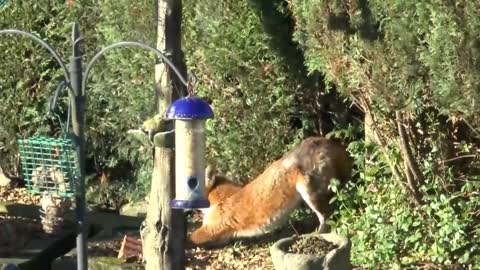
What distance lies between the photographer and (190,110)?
5.39 metres

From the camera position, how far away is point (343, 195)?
26.2ft

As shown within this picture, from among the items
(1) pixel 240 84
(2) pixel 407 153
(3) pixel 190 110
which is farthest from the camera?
(1) pixel 240 84

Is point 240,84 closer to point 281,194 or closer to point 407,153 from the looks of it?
point 281,194

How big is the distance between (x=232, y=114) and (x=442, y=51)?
2854mm

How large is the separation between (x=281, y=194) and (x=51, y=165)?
9.43 ft

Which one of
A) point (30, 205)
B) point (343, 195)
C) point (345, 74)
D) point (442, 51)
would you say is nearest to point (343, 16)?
point (345, 74)

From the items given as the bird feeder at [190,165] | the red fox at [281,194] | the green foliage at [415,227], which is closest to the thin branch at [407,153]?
the green foliage at [415,227]

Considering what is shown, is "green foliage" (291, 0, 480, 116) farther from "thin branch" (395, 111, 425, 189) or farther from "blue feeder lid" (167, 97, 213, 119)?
"blue feeder lid" (167, 97, 213, 119)

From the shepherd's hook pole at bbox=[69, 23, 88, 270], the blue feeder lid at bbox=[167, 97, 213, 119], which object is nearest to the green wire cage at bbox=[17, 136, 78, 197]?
the shepherd's hook pole at bbox=[69, 23, 88, 270]

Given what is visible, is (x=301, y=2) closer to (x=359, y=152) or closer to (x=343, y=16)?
(x=343, y=16)

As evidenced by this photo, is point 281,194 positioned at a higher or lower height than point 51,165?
lower

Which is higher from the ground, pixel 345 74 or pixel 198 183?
pixel 345 74

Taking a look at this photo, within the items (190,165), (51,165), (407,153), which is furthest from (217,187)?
(51,165)

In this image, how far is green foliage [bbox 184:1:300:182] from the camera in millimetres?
8461
